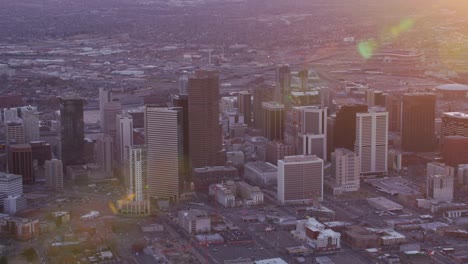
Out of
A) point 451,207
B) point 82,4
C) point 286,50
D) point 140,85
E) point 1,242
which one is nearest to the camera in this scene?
point 1,242

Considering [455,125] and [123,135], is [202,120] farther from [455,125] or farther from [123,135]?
[455,125]

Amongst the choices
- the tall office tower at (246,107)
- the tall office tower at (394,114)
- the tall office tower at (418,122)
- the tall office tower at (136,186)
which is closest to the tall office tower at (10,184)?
the tall office tower at (136,186)

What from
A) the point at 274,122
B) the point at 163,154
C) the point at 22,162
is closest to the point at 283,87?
the point at 274,122

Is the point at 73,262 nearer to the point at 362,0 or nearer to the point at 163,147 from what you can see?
the point at 163,147

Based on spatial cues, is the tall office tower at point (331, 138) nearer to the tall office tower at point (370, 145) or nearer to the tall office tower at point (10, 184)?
the tall office tower at point (370, 145)

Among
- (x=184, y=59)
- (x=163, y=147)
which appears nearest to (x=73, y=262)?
(x=163, y=147)
